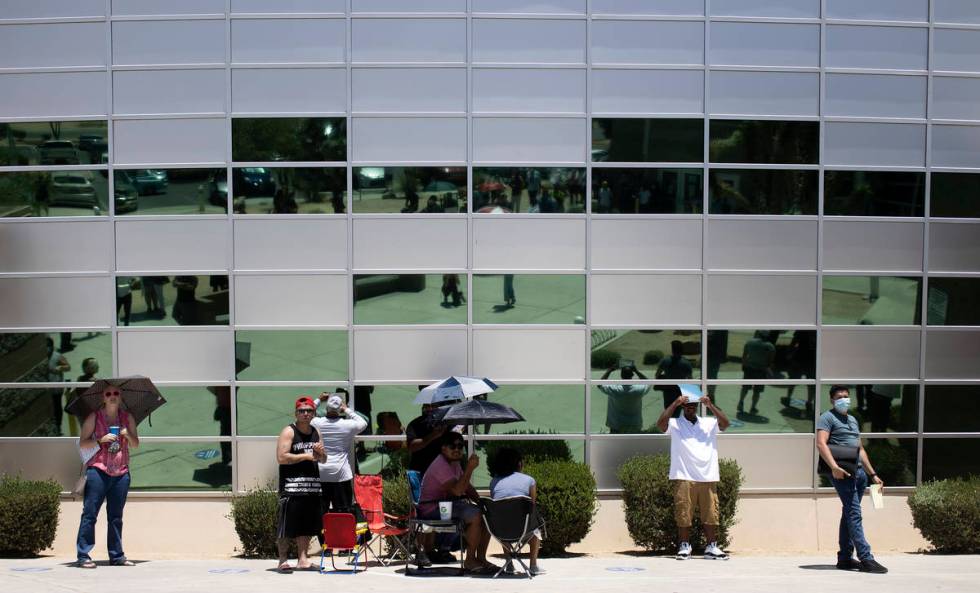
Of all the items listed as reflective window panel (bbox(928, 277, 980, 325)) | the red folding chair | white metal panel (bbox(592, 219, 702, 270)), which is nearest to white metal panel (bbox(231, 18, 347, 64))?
white metal panel (bbox(592, 219, 702, 270))

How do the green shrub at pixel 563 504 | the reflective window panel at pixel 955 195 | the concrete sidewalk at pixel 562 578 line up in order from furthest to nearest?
1. the reflective window panel at pixel 955 195
2. the green shrub at pixel 563 504
3. the concrete sidewalk at pixel 562 578

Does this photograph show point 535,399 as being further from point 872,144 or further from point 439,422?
point 872,144

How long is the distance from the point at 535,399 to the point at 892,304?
4439 mm

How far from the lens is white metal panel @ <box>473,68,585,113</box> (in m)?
13.7

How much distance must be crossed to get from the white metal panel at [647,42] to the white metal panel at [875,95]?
1.68 m

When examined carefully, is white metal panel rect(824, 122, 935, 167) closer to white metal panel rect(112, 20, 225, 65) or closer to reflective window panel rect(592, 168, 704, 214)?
reflective window panel rect(592, 168, 704, 214)

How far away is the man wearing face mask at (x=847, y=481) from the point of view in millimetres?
11078

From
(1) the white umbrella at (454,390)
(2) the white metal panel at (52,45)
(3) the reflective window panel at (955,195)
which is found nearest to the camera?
(1) the white umbrella at (454,390)

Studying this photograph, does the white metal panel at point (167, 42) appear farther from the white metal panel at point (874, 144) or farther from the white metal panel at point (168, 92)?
the white metal panel at point (874, 144)

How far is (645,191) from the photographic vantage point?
13.8 meters

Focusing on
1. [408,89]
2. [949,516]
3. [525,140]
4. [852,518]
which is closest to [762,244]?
[525,140]

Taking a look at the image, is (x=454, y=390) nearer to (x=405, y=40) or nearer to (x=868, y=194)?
(x=405, y=40)

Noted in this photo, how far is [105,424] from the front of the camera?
36.9ft

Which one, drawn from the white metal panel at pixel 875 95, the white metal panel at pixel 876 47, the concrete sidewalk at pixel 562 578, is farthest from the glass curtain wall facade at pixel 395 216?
the concrete sidewalk at pixel 562 578
